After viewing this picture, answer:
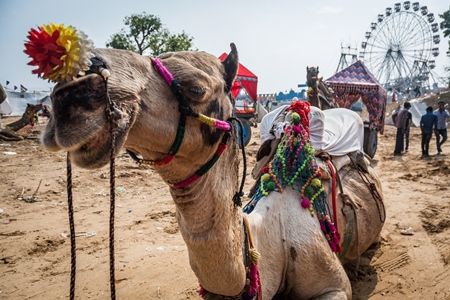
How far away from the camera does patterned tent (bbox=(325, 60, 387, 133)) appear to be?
1330cm

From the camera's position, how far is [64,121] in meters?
1.08

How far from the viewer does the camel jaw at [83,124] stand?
1079 mm

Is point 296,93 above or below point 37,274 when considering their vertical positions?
above

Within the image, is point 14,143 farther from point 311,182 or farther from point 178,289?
point 311,182

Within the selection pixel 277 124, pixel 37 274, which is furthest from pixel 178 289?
pixel 277 124

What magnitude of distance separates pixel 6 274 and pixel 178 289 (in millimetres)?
2036

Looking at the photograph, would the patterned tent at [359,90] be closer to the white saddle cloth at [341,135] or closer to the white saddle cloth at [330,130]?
the white saddle cloth at [341,135]

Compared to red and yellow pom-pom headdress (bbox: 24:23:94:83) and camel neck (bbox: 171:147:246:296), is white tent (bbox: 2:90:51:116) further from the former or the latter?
red and yellow pom-pom headdress (bbox: 24:23:94:83)

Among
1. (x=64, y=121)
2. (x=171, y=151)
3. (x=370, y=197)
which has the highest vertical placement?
(x=64, y=121)

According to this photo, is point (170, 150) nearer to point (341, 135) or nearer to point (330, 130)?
point (341, 135)

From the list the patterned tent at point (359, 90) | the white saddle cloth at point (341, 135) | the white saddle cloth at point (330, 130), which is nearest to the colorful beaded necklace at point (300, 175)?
the white saddle cloth at point (330, 130)

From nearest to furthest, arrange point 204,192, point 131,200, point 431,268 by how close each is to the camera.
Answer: point 204,192, point 431,268, point 131,200

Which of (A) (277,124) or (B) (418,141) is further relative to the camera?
(B) (418,141)

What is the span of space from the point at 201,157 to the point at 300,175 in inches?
54.9
